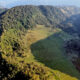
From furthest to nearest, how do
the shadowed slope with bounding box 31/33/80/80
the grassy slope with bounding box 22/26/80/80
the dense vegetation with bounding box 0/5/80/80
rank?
the shadowed slope with bounding box 31/33/80/80, the grassy slope with bounding box 22/26/80/80, the dense vegetation with bounding box 0/5/80/80

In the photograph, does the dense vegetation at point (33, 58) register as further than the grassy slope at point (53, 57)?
No

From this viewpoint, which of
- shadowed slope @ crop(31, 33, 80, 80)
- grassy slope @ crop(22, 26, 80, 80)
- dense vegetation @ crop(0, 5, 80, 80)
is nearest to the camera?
dense vegetation @ crop(0, 5, 80, 80)

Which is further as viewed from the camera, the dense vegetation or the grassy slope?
the grassy slope

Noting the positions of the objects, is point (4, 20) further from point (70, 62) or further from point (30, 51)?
point (70, 62)

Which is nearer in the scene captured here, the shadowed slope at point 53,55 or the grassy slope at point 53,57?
the grassy slope at point 53,57

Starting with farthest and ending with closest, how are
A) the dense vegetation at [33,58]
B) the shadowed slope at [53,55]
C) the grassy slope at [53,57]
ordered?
1. the shadowed slope at [53,55]
2. the grassy slope at [53,57]
3. the dense vegetation at [33,58]

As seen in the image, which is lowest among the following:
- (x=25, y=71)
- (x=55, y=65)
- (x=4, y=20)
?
(x=55, y=65)

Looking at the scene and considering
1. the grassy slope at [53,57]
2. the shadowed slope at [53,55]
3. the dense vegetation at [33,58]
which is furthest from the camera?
the shadowed slope at [53,55]

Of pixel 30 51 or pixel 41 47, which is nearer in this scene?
pixel 30 51

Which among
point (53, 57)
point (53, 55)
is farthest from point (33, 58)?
point (53, 55)

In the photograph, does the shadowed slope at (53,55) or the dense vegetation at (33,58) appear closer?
the dense vegetation at (33,58)

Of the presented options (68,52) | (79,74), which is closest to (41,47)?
(68,52)
